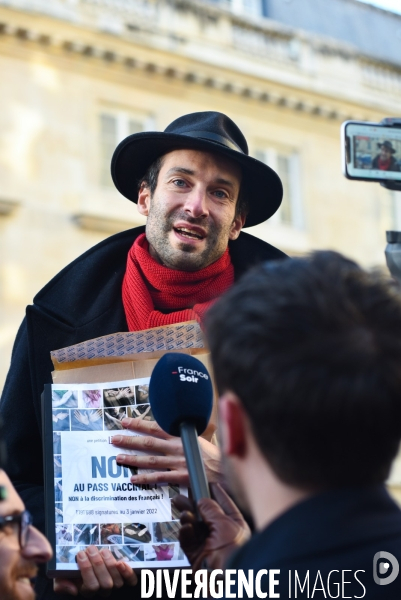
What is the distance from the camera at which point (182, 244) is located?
137 inches

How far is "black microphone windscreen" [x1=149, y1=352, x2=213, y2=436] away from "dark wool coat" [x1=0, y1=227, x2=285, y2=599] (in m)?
0.90

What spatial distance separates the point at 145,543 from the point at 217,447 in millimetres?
323

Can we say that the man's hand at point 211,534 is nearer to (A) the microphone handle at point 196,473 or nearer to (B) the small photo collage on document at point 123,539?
(A) the microphone handle at point 196,473

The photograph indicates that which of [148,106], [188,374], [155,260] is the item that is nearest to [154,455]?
[188,374]

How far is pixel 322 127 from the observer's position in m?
19.5

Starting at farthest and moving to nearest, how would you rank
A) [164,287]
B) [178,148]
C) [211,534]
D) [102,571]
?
[178,148] → [164,287] → [102,571] → [211,534]

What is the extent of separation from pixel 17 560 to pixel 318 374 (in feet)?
2.62

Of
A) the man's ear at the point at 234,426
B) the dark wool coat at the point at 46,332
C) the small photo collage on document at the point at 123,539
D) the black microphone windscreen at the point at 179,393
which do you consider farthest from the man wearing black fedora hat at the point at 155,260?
the man's ear at the point at 234,426

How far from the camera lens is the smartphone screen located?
287cm

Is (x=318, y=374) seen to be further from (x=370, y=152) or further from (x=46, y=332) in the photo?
(x=46, y=332)

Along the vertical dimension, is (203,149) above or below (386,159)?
above

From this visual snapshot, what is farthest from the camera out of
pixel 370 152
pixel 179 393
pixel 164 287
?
pixel 164 287

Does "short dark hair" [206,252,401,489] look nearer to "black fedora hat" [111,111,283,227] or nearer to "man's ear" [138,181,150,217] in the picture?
"black fedora hat" [111,111,283,227]

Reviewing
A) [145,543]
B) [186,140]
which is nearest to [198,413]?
[145,543]
